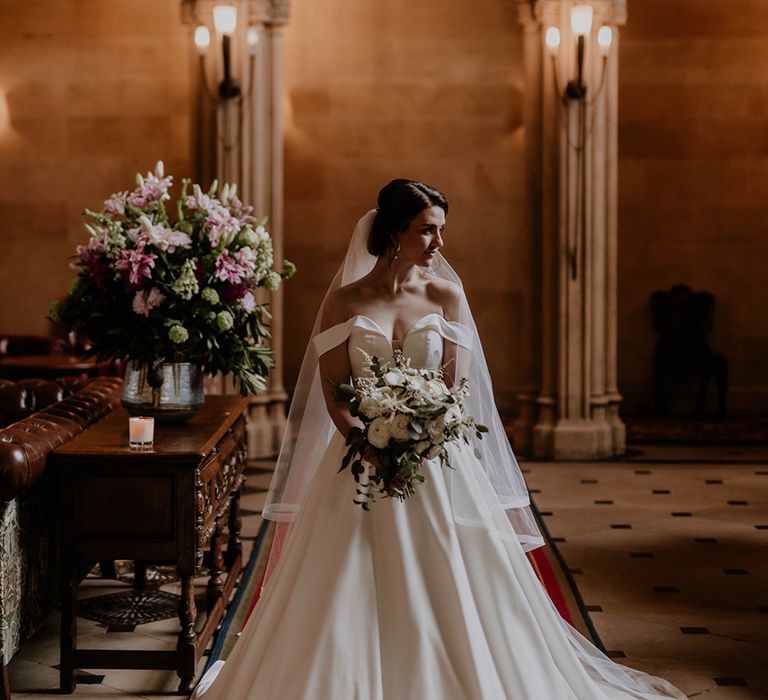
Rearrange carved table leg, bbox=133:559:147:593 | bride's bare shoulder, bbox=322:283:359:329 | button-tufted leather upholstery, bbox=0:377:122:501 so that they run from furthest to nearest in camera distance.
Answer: carved table leg, bbox=133:559:147:593 → button-tufted leather upholstery, bbox=0:377:122:501 → bride's bare shoulder, bbox=322:283:359:329

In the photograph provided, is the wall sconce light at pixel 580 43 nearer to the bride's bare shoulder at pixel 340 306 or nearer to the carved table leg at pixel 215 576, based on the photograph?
the carved table leg at pixel 215 576

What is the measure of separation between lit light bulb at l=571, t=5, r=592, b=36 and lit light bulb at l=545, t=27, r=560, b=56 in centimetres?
31

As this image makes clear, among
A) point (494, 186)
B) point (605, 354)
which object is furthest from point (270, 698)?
point (494, 186)

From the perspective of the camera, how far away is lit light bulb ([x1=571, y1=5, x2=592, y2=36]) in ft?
A: 29.1

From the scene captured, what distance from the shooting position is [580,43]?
8.90 m

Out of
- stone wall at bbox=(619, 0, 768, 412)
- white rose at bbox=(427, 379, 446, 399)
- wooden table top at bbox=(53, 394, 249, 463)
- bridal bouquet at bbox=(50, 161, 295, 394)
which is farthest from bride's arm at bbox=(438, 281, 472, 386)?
stone wall at bbox=(619, 0, 768, 412)

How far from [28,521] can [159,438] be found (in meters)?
0.58

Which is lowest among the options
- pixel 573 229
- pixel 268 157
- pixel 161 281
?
pixel 161 281

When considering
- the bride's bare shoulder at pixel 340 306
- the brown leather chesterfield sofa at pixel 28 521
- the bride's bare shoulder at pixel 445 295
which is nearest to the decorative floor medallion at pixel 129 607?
the brown leather chesterfield sofa at pixel 28 521

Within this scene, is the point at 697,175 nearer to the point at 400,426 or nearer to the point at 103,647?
the point at 103,647

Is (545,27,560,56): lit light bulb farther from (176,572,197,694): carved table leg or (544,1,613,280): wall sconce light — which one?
(176,572,197,694): carved table leg

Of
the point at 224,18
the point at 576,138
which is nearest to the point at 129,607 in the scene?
the point at 224,18

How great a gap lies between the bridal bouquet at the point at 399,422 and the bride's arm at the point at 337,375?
18 cm

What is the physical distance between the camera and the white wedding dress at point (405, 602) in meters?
3.30
